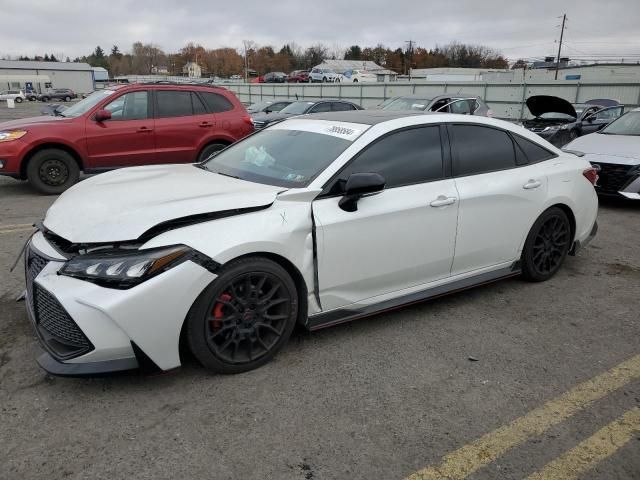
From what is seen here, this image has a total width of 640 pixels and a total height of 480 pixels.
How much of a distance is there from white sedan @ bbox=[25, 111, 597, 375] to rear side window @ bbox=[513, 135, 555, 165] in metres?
0.01

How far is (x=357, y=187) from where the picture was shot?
328 centimetres

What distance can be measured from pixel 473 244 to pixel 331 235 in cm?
141

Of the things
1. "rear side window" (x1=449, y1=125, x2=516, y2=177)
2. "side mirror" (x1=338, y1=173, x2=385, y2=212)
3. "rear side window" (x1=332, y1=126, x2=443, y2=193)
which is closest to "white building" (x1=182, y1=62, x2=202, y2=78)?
"rear side window" (x1=449, y1=125, x2=516, y2=177)

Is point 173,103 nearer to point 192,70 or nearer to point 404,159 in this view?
point 404,159

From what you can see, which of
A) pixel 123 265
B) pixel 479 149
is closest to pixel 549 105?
pixel 479 149

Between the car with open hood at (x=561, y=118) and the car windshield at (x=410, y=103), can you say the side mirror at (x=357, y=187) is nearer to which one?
the car windshield at (x=410, y=103)

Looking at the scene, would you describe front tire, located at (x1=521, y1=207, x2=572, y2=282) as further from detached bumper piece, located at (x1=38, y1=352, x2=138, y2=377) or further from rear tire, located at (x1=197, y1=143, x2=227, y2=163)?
rear tire, located at (x1=197, y1=143, x2=227, y2=163)

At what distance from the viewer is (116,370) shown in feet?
8.97

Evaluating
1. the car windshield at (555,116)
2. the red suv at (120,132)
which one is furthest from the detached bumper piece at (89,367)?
the car windshield at (555,116)

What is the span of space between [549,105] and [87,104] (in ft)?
31.4

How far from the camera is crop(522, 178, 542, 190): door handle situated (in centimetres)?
439

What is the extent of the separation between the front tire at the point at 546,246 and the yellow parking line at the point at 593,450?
1932mm

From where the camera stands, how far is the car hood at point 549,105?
11.2 m

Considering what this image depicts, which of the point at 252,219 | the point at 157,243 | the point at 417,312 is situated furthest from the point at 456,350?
the point at 157,243
